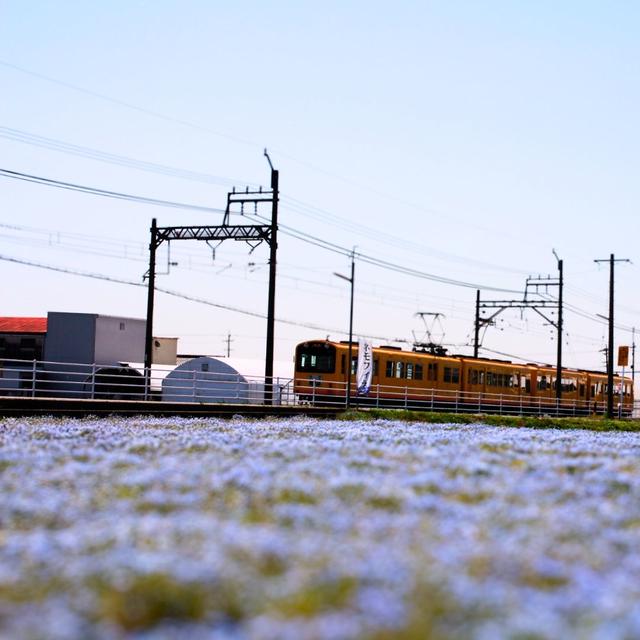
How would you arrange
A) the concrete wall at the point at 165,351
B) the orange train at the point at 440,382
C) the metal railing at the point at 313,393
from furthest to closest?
the concrete wall at the point at 165,351 < the orange train at the point at 440,382 < the metal railing at the point at 313,393

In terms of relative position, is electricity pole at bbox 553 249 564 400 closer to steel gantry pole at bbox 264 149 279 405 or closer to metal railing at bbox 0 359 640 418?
metal railing at bbox 0 359 640 418

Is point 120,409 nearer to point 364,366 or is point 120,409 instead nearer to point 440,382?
point 364,366

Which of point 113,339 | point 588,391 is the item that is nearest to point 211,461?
point 113,339

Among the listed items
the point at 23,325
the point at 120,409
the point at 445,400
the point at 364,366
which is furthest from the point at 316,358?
the point at 23,325

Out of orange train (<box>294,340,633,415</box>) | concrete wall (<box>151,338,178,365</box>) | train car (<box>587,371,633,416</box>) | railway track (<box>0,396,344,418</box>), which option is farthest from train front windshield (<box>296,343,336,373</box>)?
train car (<box>587,371,633,416</box>)

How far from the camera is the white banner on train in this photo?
154ft

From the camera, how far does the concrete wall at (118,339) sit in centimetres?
6481

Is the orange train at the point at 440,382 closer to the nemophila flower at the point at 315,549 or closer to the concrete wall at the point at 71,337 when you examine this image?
the concrete wall at the point at 71,337

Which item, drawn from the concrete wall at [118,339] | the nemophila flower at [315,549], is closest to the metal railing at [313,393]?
the concrete wall at [118,339]

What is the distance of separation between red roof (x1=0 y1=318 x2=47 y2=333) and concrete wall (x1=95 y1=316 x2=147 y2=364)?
13.1 meters

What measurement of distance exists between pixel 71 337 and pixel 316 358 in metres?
20.3

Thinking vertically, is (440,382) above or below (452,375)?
below

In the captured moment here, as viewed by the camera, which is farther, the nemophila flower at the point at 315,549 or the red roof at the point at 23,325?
the red roof at the point at 23,325

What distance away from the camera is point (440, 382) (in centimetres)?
5647
